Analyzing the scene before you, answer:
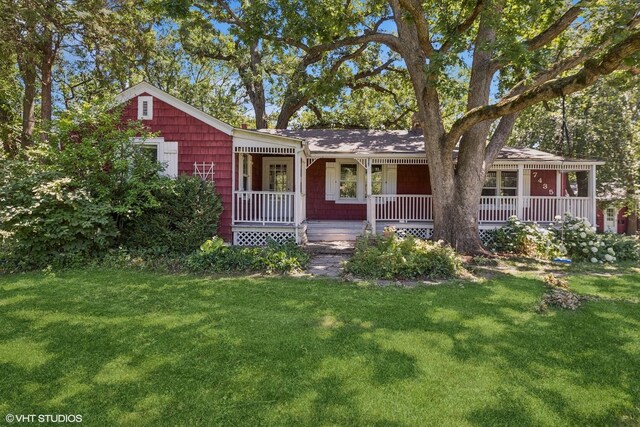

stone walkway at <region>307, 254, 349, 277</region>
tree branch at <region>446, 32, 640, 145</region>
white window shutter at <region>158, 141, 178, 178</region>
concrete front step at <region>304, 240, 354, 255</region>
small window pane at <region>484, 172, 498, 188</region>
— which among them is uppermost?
tree branch at <region>446, 32, 640, 145</region>

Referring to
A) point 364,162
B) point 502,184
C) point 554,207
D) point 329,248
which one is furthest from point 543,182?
point 329,248

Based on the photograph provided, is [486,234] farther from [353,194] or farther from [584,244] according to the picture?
[353,194]

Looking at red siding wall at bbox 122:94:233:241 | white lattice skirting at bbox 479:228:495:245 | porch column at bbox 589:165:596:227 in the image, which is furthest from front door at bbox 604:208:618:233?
red siding wall at bbox 122:94:233:241

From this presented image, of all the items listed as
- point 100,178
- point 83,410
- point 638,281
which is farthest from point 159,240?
point 638,281

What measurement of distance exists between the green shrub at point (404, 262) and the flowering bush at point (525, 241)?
158 inches

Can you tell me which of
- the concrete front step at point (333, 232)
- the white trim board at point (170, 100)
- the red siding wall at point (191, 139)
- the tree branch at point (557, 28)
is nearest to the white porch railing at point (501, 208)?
the concrete front step at point (333, 232)

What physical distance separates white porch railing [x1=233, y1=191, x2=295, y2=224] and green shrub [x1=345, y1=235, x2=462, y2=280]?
11.2 feet

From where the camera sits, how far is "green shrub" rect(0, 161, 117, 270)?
7.34 meters

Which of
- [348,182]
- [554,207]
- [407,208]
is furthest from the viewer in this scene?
[348,182]

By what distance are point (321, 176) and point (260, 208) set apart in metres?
3.72

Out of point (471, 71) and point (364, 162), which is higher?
point (471, 71)

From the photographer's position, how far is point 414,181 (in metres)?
13.9

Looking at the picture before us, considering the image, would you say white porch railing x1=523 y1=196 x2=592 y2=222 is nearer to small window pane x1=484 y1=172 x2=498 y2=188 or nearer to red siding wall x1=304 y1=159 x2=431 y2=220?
small window pane x1=484 y1=172 x2=498 y2=188

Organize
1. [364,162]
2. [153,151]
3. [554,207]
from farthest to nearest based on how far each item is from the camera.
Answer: [364,162] < [554,207] < [153,151]
